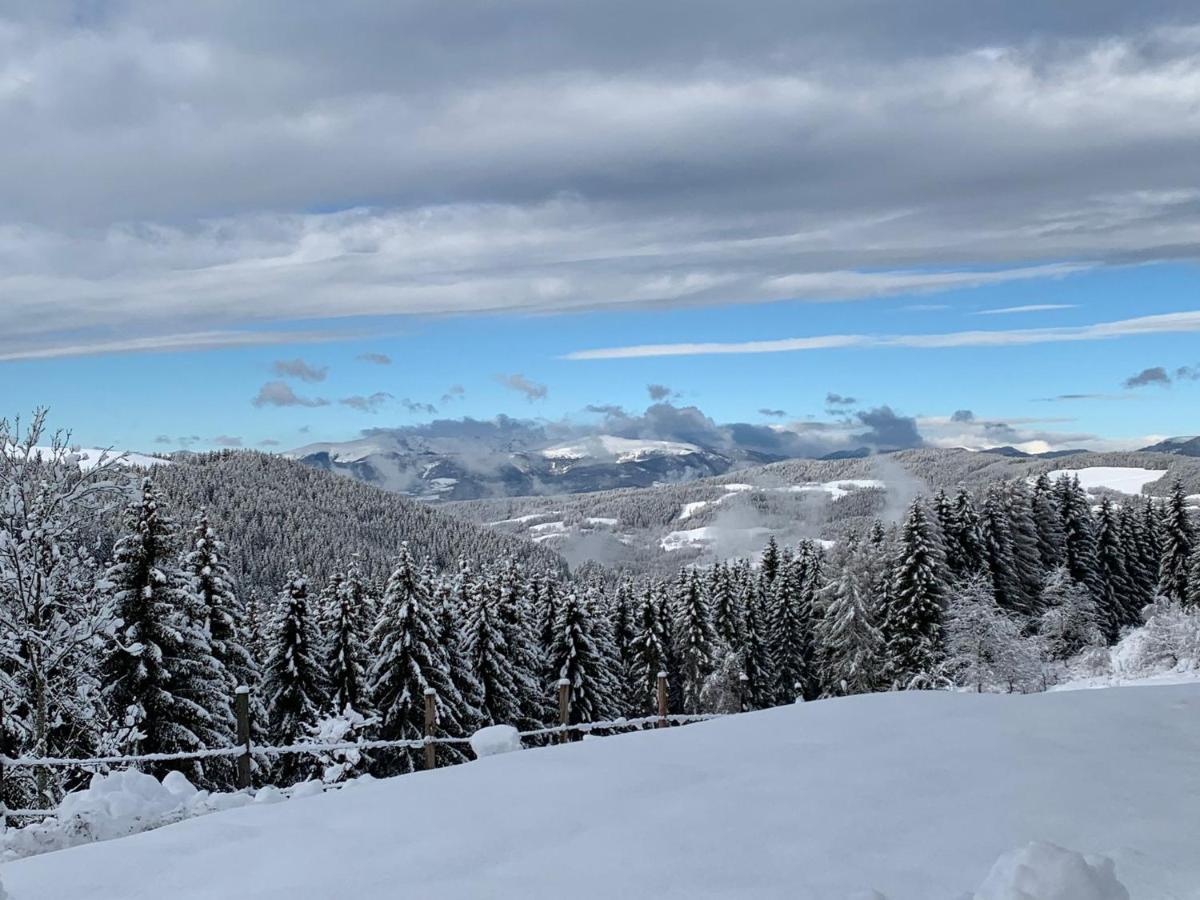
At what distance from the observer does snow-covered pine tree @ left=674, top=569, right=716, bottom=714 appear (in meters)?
53.1

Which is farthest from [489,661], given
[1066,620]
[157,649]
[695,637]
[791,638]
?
[1066,620]

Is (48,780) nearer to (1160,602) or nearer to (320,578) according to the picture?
(1160,602)

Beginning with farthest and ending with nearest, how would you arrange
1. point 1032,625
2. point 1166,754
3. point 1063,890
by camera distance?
point 1032,625
point 1166,754
point 1063,890

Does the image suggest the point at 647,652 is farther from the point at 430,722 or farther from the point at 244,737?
the point at 244,737

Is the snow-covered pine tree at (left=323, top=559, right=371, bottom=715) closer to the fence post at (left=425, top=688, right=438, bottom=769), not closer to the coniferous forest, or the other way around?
the coniferous forest

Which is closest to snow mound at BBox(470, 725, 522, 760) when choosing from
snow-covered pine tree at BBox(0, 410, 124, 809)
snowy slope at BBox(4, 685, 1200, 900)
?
snowy slope at BBox(4, 685, 1200, 900)

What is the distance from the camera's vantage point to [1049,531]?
59.0m

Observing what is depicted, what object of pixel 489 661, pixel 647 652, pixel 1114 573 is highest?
pixel 489 661

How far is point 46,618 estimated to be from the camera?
2047 centimetres

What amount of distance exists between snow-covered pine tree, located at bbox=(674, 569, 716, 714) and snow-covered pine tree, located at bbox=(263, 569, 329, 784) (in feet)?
84.6

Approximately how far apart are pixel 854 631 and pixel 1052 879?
142 feet

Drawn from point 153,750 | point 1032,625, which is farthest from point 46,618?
point 1032,625

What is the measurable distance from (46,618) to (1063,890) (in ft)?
74.5

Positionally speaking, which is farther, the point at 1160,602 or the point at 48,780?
the point at 1160,602
